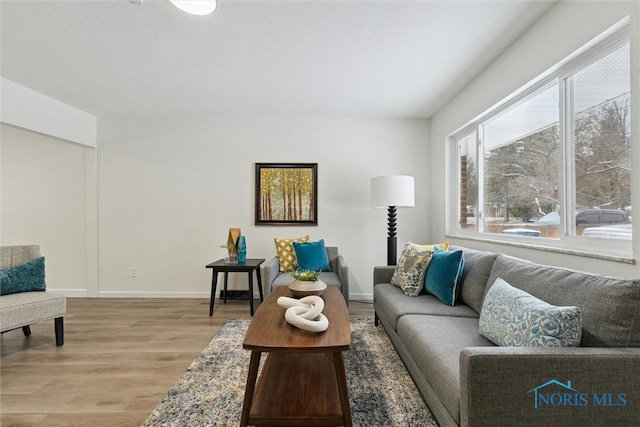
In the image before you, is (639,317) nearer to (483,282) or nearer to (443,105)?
(483,282)

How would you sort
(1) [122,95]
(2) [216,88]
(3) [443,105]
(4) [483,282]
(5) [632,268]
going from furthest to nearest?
(3) [443,105]
(1) [122,95]
(2) [216,88]
(4) [483,282]
(5) [632,268]

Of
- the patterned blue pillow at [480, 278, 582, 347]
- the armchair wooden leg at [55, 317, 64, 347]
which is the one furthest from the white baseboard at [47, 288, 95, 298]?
the patterned blue pillow at [480, 278, 582, 347]

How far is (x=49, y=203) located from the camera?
4.11 m

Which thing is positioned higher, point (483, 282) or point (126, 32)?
point (126, 32)

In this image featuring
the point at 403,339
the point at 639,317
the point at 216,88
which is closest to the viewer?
the point at 639,317

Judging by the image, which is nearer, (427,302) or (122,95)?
(427,302)

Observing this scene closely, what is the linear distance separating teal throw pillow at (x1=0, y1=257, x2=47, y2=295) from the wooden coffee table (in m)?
2.16

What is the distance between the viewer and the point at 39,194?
4109 mm

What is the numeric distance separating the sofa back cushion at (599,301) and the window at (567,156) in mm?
462

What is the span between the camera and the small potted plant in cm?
223

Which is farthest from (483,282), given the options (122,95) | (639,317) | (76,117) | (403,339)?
(76,117)

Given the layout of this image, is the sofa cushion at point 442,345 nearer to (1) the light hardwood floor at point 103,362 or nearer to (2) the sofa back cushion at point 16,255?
(1) the light hardwood floor at point 103,362

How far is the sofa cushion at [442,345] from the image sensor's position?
4.12 ft

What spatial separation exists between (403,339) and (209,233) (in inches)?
117
